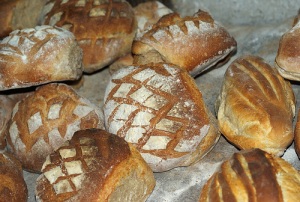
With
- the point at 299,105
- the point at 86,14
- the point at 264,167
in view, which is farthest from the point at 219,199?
the point at 86,14

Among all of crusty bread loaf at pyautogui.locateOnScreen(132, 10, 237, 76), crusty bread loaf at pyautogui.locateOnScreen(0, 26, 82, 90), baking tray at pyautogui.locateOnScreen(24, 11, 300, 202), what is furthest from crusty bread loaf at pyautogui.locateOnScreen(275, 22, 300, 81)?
crusty bread loaf at pyautogui.locateOnScreen(0, 26, 82, 90)

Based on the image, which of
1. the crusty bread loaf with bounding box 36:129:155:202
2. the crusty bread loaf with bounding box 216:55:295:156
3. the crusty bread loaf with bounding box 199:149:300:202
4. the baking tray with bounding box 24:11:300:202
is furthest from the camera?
the baking tray with bounding box 24:11:300:202

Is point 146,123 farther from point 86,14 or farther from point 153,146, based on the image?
point 86,14

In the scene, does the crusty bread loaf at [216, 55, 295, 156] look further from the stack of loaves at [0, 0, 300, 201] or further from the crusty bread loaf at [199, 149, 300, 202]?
the crusty bread loaf at [199, 149, 300, 202]

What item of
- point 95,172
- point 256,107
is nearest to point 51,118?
point 95,172

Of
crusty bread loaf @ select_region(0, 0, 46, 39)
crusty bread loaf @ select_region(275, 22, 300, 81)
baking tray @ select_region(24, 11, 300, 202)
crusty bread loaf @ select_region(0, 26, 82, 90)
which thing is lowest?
baking tray @ select_region(24, 11, 300, 202)

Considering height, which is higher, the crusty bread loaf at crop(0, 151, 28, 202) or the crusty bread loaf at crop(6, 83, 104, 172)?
the crusty bread loaf at crop(6, 83, 104, 172)

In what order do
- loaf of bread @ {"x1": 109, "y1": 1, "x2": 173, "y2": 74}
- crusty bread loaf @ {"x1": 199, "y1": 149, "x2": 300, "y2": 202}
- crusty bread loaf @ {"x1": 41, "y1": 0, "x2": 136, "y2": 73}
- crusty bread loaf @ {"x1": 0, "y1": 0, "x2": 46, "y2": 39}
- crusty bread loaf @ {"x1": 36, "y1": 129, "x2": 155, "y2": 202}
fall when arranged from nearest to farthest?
1. crusty bread loaf @ {"x1": 199, "y1": 149, "x2": 300, "y2": 202}
2. crusty bread loaf @ {"x1": 36, "y1": 129, "x2": 155, "y2": 202}
3. crusty bread loaf @ {"x1": 41, "y1": 0, "x2": 136, "y2": 73}
4. loaf of bread @ {"x1": 109, "y1": 1, "x2": 173, "y2": 74}
5. crusty bread loaf @ {"x1": 0, "y1": 0, "x2": 46, "y2": 39}
